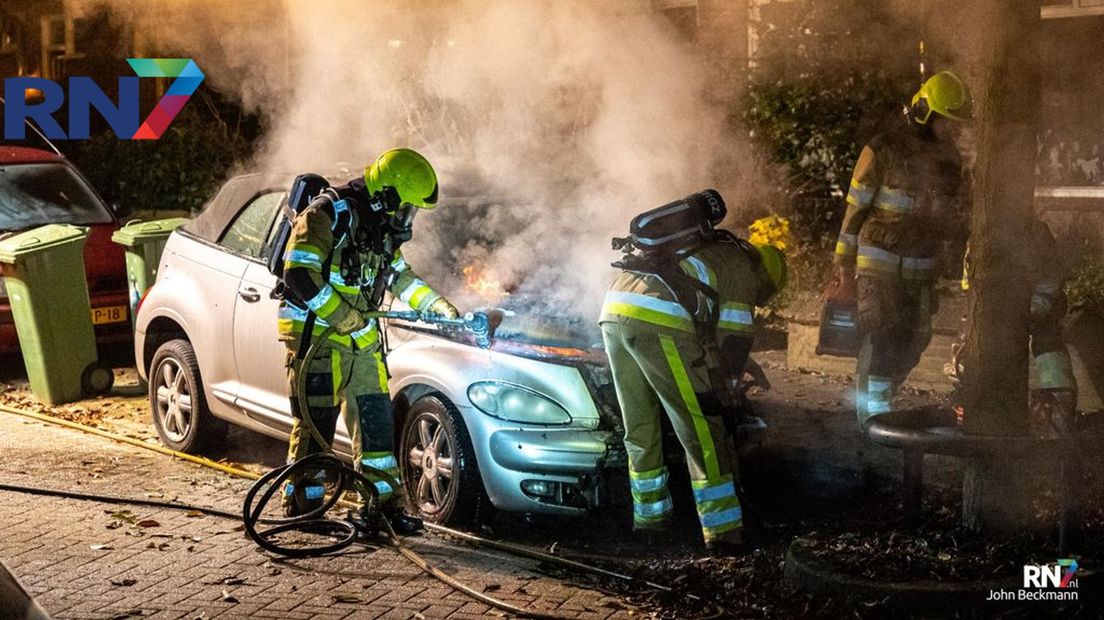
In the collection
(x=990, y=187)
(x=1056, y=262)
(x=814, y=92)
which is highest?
(x=814, y=92)

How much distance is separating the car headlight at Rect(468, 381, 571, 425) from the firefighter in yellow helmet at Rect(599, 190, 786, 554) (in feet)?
1.04

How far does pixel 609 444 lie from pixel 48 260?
5.39 metres

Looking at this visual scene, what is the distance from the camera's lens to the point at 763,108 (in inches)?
431

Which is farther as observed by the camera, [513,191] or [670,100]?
[670,100]

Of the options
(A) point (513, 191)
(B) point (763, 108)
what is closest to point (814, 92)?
(B) point (763, 108)

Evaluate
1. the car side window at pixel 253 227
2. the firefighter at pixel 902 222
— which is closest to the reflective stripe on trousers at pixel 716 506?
the firefighter at pixel 902 222

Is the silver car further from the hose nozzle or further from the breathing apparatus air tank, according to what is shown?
the breathing apparatus air tank

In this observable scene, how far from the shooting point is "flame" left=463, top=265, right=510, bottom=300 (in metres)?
7.46

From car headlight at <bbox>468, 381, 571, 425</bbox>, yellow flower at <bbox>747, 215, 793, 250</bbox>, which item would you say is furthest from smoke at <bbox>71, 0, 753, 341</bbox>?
car headlight at <bbox>468, 381, 571, 425</bbox>

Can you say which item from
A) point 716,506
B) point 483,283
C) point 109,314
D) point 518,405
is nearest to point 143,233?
point 109,314

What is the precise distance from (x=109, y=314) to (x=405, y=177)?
5.24 meters

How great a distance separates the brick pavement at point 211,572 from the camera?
539 cm

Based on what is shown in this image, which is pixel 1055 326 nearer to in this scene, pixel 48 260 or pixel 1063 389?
pixel 1063 389

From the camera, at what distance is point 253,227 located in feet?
25.6
